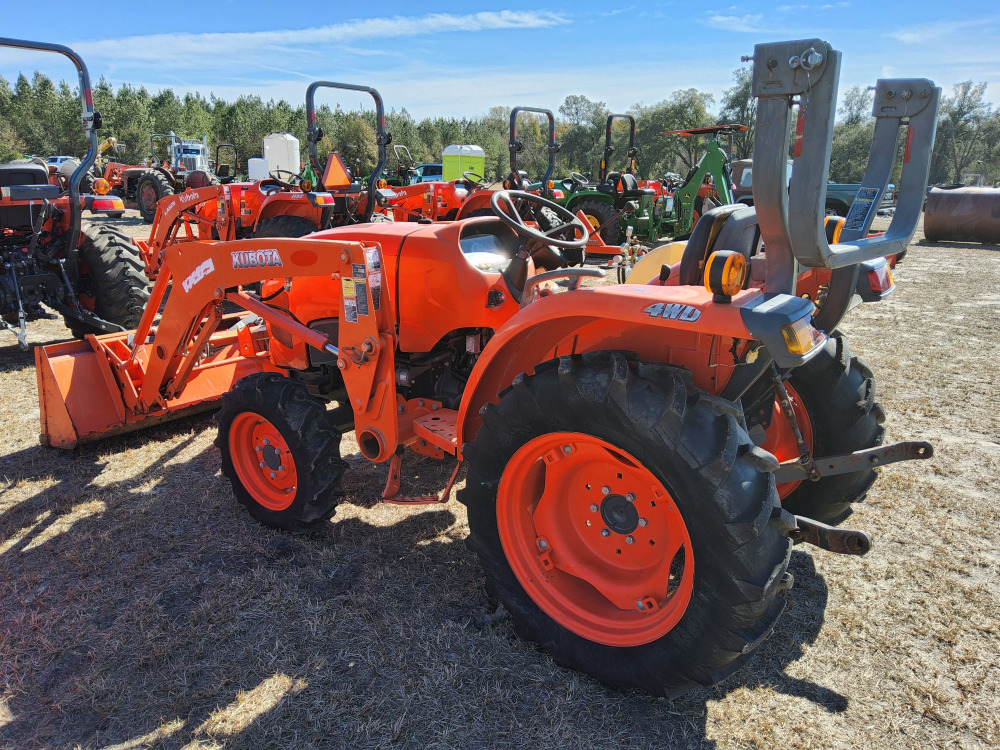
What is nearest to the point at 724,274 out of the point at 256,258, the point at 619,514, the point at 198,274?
the point at 619,514

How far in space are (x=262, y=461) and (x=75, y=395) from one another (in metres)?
1.44

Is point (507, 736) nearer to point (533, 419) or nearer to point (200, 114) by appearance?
point (533, 419)

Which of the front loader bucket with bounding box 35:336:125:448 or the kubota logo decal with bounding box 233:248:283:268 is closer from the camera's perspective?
the kubota logo decal with bounding box 233:248:283:268

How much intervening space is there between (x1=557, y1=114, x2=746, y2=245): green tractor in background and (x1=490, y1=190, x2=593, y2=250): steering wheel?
9.93 metres

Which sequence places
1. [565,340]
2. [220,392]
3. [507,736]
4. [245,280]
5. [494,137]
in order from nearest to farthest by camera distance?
[507,736] → [565,340] → [245,280] → [220,392] → [494,137]

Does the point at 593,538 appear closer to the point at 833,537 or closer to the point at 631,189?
the point at 833,537

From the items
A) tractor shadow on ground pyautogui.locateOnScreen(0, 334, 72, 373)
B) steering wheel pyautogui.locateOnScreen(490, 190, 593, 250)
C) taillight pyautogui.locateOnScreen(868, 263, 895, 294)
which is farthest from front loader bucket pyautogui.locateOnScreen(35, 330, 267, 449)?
taillight pyautogui.locateOnScreen(868, 263, 895, 294)

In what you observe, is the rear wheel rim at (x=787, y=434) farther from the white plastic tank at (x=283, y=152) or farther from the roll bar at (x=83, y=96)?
the white plastic tank at (x=283, y=152)

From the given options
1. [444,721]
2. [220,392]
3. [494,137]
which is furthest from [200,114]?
[444,721]

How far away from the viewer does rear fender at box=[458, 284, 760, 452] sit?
6.18 ft

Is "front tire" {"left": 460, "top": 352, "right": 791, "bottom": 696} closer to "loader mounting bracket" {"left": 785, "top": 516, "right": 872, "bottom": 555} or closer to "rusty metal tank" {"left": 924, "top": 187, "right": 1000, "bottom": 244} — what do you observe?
"loader mounting bracket" {"left": 785, "top": 516, "right": 872, "bottom": 555}

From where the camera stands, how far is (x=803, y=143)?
158 cm

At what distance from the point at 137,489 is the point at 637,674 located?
2921mm

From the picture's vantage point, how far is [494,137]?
5997 cm
